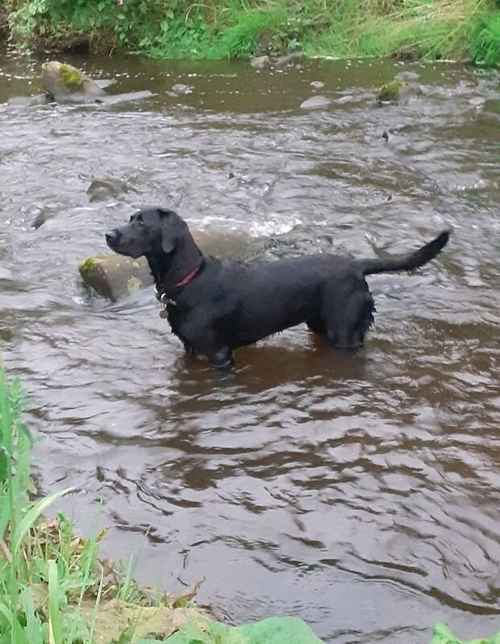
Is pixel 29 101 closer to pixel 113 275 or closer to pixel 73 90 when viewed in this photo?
pixel 73 90

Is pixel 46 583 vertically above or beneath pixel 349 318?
above

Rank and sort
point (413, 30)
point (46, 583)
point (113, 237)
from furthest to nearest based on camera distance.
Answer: point (413, 30)
point (113, 237)
point (46, 583)

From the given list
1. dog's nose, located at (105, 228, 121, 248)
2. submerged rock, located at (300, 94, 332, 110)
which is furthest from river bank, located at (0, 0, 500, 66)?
dog's nose, located at (105, 228, 121, 248)

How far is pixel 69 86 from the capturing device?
41.3 feet

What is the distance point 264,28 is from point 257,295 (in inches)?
450

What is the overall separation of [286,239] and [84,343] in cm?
222

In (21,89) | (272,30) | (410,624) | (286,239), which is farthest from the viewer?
(272,30)

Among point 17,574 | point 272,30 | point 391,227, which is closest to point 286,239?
point 391,227

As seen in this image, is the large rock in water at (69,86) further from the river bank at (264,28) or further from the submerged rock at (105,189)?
the submerged rock at (105,189)

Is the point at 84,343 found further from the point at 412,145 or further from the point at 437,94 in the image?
the point at 437,94

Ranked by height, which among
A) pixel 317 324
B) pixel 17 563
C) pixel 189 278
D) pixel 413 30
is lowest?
pixel 317 324

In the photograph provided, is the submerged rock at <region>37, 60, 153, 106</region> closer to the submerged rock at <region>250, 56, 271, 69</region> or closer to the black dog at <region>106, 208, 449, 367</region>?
the submerged rock at <region>250, 56, 271, 69</region>

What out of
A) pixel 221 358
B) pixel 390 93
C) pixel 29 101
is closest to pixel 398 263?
pixel 221 358

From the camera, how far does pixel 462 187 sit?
8211 millimetres
